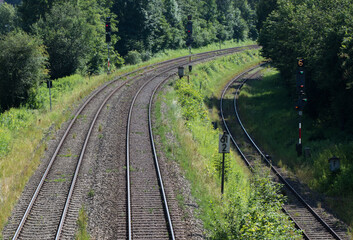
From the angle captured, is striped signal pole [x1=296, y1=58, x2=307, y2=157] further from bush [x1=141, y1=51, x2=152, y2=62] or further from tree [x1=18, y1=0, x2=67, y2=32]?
bush [x1=141, y1=51, x2=152, y2=62]

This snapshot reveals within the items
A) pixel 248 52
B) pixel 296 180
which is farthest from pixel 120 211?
pixel 248 52

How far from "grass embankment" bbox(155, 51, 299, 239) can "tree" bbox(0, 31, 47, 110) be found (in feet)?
33.0

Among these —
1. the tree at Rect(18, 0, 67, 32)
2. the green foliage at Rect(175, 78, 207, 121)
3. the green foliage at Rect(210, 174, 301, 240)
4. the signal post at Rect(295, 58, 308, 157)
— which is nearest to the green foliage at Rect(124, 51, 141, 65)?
the tree at Rect(18, 0, 67, 32)

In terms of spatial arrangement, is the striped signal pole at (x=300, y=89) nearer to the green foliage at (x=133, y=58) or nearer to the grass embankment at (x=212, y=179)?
the grass embankment at (x=212, y=179)

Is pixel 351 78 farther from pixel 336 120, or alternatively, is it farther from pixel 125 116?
pixel 125 116

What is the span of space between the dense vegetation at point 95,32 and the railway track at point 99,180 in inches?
246

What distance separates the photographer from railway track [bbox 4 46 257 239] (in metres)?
13.2

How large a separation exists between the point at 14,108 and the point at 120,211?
18.3 m

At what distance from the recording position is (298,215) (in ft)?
57.6

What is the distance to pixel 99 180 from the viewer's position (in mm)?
17016

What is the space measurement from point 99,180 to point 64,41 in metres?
29.6

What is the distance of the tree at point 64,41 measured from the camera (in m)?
43.2

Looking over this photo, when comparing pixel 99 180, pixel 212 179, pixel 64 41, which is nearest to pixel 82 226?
pixel 99 180

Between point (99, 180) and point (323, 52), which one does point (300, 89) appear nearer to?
point (323, 52)
